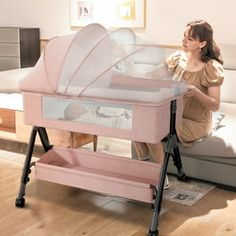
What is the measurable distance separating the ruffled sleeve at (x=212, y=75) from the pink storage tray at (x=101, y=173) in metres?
0.68

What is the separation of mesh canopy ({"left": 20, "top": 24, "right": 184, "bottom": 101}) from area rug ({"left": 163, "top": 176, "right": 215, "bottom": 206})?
2.49ft

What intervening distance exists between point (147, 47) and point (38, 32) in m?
3.02

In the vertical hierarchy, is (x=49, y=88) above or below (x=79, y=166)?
above

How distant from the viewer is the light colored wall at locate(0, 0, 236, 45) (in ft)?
13.6

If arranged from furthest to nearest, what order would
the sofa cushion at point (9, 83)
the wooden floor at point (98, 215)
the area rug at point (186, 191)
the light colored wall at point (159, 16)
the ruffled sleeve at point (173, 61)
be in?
the sofa cushion at point (9, 83) < the light colored wall at point (159, 16) < the ruffled sleeve at point (173, 61) < the area rug at point (186, 191) < the wooden floor at point (98, 215)

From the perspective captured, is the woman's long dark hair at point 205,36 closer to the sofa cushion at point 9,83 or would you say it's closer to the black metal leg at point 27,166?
the black metal leg at point 27,166

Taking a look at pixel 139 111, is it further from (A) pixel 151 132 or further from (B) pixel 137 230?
(B) pixel 137 230

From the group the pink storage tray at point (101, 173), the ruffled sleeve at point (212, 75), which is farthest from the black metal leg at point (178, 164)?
the ruffled sleeve at point (212, 75)

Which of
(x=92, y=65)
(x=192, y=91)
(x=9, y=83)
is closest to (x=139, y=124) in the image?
(x=92, y=65)

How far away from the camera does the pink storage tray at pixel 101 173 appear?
8.20 ft

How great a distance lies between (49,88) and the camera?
251 centimetres

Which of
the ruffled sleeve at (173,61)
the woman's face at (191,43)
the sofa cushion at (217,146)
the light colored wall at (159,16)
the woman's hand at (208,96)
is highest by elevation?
the light colored wall at (159,16)

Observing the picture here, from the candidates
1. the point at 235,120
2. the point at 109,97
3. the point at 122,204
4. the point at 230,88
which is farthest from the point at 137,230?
the point at 230,88

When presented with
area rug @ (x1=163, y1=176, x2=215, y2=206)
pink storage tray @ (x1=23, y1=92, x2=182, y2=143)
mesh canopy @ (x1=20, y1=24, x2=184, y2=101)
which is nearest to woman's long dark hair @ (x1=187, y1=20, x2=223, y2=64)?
mesh canopy @ (x1=20, y1=24, x2=184, y2=101)
